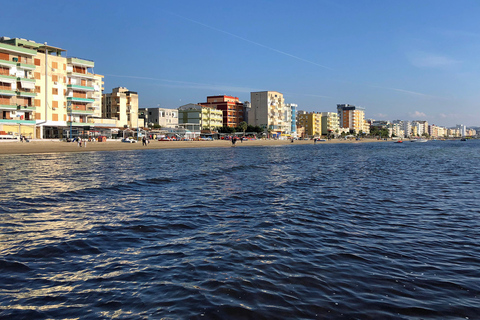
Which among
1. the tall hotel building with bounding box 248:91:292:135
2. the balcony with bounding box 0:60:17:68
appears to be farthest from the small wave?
the tall hotel building with bounding box 248:91:292:135

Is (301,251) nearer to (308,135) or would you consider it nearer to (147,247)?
(147,247)

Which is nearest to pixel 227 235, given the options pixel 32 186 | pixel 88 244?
pixel 88 244

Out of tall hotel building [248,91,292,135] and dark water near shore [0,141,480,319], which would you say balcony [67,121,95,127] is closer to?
dark water near shore [0,141,480,319]

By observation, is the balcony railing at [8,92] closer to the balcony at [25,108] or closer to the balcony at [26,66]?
the balcony at [25,108]

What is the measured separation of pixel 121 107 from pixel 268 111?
6606cm

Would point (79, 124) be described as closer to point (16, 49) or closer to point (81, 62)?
point (81, 62)

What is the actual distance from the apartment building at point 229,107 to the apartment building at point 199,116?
20.3ft

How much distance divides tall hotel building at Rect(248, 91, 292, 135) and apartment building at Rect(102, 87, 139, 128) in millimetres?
57814

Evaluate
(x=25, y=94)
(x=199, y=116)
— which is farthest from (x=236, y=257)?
(x=199, y=116)

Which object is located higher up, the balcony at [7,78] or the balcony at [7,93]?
the balcony at [7,78]

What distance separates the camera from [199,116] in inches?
5630

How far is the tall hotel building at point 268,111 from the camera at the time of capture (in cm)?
15700

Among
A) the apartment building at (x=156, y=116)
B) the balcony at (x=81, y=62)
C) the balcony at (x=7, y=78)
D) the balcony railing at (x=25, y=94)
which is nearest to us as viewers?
the balcony at (x=7, y=78)

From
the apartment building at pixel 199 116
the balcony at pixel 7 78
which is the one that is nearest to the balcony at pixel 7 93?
the balcony at pixel 7 78
